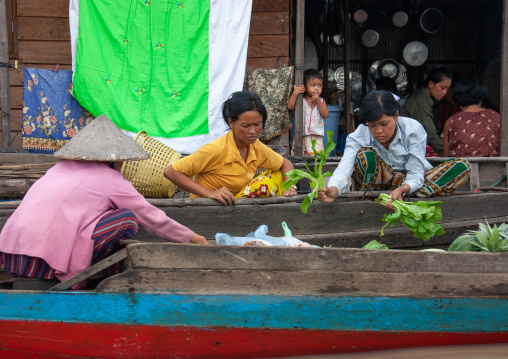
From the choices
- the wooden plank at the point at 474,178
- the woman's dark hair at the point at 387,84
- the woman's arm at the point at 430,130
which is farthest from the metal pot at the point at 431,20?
the wooden plank at the point at 474,178

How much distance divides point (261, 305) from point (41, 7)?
476 centimetres

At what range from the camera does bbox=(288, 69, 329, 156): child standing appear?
18.1 feet

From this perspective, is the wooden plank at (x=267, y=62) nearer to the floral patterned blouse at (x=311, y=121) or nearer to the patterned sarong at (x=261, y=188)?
the floral patterned blouse at (x=311, y=121)

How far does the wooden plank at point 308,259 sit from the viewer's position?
2.38m

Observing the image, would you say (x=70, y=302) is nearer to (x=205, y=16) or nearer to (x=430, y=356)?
(x=430, y=356)

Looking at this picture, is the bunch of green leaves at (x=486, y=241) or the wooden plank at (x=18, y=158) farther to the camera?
the wooden plank at (x=18, y=158)

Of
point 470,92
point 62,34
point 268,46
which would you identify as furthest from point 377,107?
point 62,34

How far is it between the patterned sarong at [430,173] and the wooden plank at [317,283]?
3.63 ft

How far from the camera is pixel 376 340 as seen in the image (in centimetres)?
251

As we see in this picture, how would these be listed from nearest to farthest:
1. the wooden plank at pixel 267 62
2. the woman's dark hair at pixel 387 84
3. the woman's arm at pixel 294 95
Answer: the woman's arm at pixel 294 95, the wooden plank at pixel 267 62, the woman's dark hair at pixel 387 84

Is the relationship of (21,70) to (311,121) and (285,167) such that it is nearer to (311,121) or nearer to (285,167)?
(311,121)

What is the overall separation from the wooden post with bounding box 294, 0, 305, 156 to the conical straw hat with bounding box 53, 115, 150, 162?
256 centimetres

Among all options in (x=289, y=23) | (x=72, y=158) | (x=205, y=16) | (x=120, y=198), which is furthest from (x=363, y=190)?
(x=289, y=23)

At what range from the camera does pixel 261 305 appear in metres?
2.43
